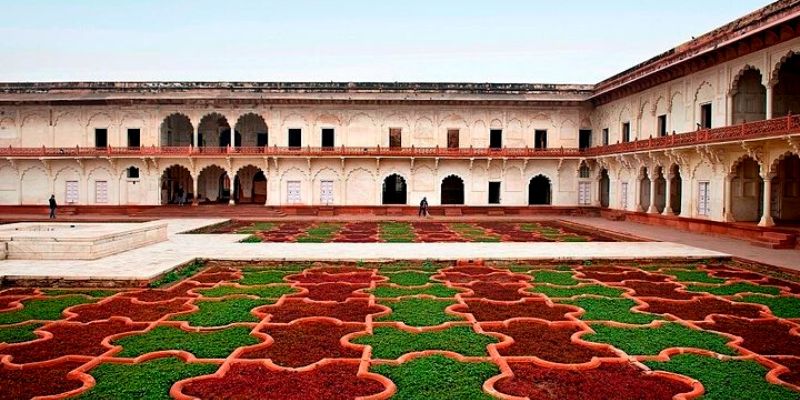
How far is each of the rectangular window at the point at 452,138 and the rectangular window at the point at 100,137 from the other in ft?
53.3

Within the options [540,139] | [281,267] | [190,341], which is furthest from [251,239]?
[540,139]

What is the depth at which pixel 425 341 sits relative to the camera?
584 centimetres

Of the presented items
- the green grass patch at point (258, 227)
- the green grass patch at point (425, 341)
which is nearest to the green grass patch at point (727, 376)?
the green grass patch at point (425, 341)

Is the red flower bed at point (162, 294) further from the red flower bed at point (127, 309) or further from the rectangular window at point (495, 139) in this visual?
the rectangular window at point (495, 139)

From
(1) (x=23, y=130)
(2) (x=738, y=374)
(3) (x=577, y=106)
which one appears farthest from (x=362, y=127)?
(2) (x=738, y=374)

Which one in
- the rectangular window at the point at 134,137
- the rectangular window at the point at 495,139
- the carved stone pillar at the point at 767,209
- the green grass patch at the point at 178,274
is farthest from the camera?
the rectangular window at the point at 495,139

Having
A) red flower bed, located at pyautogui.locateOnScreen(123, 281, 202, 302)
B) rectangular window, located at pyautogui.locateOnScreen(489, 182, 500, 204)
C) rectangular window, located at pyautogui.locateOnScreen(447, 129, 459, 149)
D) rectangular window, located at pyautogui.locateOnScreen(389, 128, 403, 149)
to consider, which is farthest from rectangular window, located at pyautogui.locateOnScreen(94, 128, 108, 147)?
red flower bed, located at pyautogui.locateOnScreen(123, 281, 202, 302)

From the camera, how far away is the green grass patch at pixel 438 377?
441 centimetres

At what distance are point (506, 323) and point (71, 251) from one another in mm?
8107

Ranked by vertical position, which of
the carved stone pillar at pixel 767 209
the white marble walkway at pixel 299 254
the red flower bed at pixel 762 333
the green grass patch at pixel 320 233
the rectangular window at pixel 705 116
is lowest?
the red flower bed at pixel 762 333

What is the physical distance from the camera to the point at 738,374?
491 centimetres

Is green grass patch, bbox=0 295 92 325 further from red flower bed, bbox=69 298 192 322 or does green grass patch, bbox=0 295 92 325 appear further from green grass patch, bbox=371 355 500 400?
green grass patch, bbox=371 355 500 400

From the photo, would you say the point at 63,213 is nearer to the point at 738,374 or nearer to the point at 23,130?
the point at 23,130

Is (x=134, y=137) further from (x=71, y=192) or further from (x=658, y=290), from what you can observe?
(x=658, y=290)
